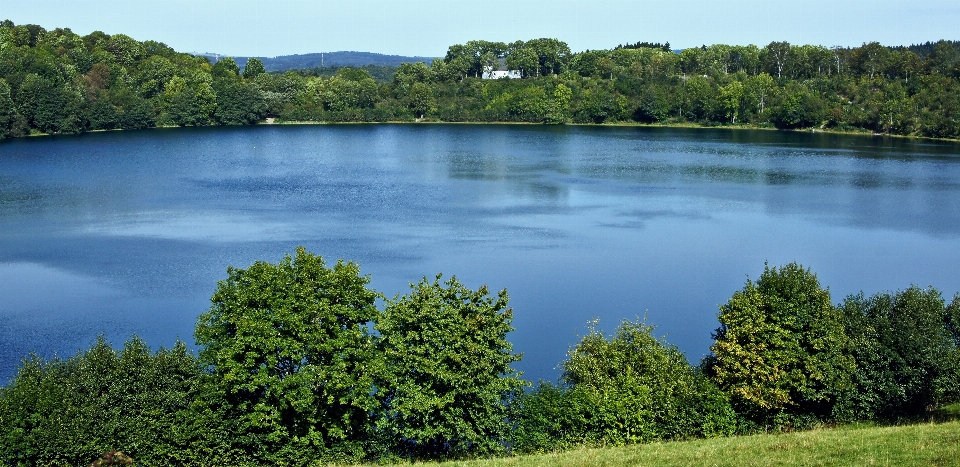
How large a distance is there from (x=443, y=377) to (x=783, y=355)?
9.70m

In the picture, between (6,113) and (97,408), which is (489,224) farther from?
(6,113)

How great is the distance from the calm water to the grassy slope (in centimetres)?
1009

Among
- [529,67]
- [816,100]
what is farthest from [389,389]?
[529,67]

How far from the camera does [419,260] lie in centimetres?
4219

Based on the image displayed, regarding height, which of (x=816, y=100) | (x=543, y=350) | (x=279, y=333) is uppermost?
(x=816, y=100)

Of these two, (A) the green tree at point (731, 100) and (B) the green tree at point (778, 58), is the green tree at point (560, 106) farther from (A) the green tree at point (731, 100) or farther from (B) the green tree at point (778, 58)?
(B) the green tree at point (778, 58)

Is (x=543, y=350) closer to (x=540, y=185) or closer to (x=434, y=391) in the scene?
(x=434, y=391)

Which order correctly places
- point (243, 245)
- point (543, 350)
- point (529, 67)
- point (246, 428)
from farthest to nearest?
point (529, 67) → point (243, 245) → point (543, 350) → point (246, 428)

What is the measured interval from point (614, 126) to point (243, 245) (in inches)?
3234

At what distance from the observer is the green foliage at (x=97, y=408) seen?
65.8ft

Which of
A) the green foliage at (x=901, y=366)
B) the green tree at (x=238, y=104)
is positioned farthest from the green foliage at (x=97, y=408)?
the green tree at (x=238, y=104)

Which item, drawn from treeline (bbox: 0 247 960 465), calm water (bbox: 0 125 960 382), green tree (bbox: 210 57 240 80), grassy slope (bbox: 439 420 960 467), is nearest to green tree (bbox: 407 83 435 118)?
green tree (bbox: 210 57 240 80)

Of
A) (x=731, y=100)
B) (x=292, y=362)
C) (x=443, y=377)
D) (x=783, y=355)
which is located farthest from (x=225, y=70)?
(x=783, y=355)

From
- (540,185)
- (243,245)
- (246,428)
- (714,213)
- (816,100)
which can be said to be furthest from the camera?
(816,100)
